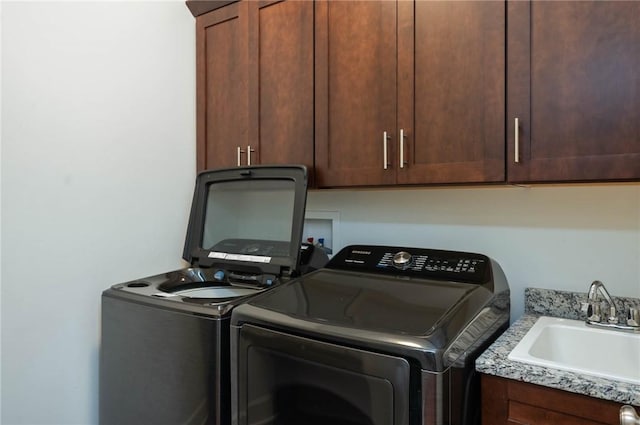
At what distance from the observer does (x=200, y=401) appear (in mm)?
1206

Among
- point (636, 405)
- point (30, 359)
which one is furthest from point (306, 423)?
point (30, 359)

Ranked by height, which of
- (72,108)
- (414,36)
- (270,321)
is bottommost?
(270,321)

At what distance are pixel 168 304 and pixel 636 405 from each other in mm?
1250

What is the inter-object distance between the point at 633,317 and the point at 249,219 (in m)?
1.42

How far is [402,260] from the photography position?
1.45 m

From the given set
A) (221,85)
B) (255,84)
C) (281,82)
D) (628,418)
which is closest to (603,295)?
(628,418)

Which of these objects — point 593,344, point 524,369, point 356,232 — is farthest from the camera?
point 356,232

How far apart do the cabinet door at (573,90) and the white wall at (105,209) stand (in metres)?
0.36

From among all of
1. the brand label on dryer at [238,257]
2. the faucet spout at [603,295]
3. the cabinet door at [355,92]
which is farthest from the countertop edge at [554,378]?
the brand label on dryer at [238,257]

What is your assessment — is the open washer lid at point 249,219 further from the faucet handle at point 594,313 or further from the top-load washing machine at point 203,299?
the faucet handle at point 594,313

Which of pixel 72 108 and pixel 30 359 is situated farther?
pixel 72 108

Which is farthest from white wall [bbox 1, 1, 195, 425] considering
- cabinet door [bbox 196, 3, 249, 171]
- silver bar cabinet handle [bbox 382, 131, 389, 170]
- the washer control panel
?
silver bar cabinet handle [bbox 382, 131, 389, 170]

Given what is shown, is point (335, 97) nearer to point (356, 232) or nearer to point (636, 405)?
point (356, 232)

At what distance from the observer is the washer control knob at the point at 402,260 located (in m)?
1.43
